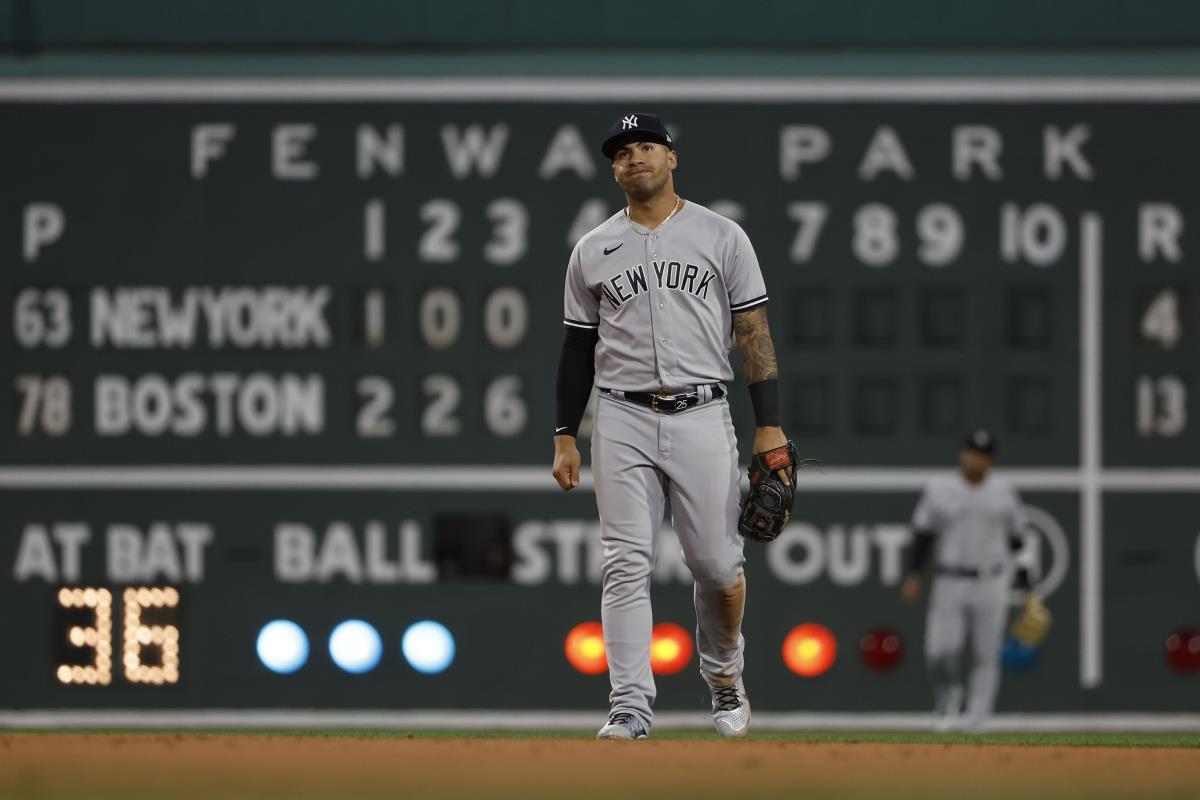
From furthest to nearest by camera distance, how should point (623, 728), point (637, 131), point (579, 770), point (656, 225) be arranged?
point (656, 225)
point (637, 131)
point (623, 728)
point (579, 770)

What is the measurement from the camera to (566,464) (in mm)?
5574

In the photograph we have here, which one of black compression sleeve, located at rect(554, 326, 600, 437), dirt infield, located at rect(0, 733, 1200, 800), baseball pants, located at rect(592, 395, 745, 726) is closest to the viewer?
dirt infield, located at rect(0, 733, 1200, 800)

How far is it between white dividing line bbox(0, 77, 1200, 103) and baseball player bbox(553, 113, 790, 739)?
3.62 m

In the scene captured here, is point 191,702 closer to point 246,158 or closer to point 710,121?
point 246,158

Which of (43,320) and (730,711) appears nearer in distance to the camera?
(730,711)

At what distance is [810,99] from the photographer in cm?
920

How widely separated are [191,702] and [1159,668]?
13.8 feet

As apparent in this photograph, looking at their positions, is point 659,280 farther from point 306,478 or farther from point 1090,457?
point 1090,457

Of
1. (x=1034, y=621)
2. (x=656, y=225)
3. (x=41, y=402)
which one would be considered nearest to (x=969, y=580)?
(x=1034, y=621)

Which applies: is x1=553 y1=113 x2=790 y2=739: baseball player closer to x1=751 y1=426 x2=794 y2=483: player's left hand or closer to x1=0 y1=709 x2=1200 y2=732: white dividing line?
x1=751 y1=426 x2=794 y2=483: player's left hand

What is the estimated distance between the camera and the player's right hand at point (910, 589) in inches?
362

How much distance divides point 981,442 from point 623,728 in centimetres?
407

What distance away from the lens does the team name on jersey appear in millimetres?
5527

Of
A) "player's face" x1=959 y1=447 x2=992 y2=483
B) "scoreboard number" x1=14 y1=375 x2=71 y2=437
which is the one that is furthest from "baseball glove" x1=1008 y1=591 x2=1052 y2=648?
"scoreboard number" x1=14 y1=375 x2=71 y2=437
